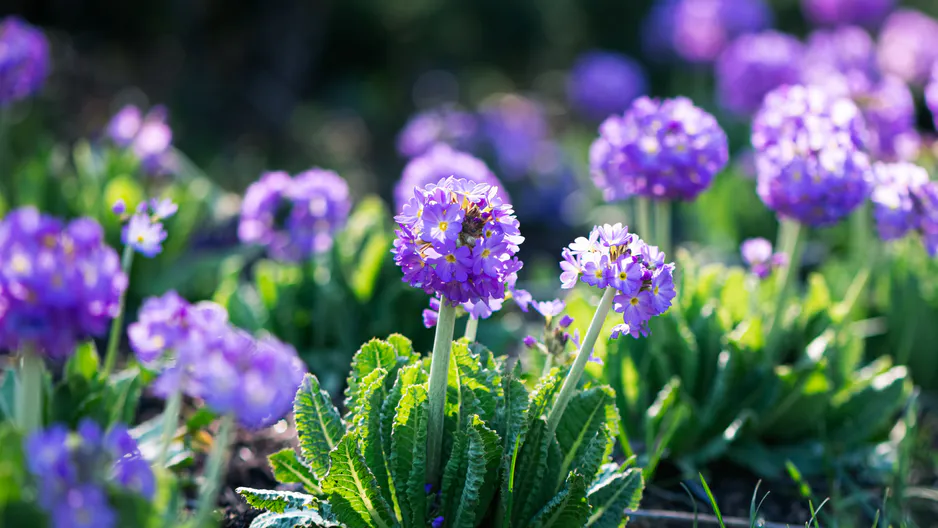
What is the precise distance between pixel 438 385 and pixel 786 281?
1465 mm

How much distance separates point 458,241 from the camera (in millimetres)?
1831

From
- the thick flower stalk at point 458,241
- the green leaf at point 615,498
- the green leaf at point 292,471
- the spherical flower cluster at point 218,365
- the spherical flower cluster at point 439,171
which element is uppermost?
the thick flower stalk at point 458,241

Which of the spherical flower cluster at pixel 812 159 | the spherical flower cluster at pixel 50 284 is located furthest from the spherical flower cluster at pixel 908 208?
the spherical flower cluster at pixel 50 284

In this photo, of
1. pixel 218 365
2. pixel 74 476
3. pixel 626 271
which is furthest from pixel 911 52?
pixel 74 476

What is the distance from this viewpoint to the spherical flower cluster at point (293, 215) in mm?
3488

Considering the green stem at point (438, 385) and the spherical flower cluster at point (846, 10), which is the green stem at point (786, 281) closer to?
the green stem at point (438, 385)

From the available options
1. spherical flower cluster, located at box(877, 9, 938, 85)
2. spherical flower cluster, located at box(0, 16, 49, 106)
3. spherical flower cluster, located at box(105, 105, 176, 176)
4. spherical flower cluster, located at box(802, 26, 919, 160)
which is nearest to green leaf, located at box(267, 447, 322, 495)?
spherical flower cluster, located at box(105, 105, 176, 176)

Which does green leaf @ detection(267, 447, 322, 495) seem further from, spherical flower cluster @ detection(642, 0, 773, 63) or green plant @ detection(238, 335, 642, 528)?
spherical flower cluster @ detection(642, 0, 773, 63)

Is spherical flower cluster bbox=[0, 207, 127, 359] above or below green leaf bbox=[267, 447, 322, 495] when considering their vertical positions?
above

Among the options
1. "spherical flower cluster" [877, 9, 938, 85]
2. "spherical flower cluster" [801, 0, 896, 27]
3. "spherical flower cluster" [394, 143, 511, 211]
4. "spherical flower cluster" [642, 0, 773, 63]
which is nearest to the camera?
"spherical flower cluster" [394, 143, 511, 211]

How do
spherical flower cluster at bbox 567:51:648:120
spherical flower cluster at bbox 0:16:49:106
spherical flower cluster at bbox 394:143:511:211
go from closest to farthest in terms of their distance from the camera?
spherical flower cluster at bbox 394:143:511:211, spherical flower cluster at bbox 0:16:49:106, spherical flower cluster at bbox 567:51:648:120

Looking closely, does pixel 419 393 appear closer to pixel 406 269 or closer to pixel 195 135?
pixel 406 269

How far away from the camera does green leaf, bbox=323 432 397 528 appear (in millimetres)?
2031

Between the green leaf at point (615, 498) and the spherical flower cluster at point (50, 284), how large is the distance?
50.0 inches
